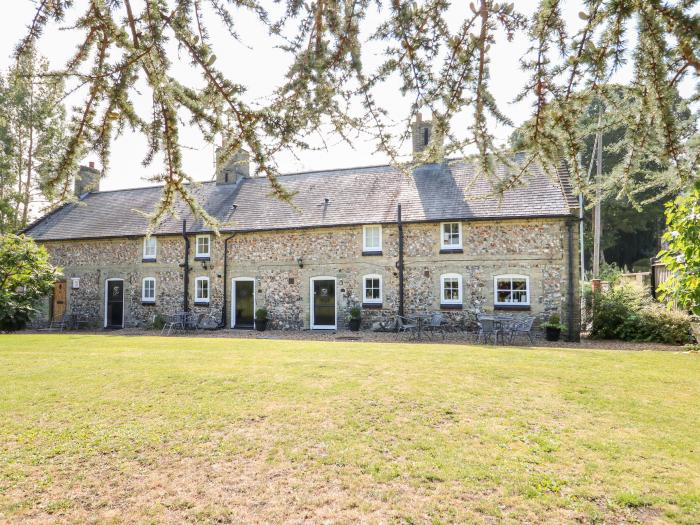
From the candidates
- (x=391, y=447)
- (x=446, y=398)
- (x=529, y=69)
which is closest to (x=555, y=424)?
(x=446, y=398)

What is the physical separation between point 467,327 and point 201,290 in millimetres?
12252

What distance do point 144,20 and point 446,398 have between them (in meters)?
6.28

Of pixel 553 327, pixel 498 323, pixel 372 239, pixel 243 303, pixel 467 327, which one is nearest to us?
pixel 498 323

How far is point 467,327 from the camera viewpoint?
17.1 m

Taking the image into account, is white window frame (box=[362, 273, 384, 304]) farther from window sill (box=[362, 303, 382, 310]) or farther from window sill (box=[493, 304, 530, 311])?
window sill (box=[493, 304, 530, 311])

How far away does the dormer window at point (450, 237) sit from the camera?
1748 cm

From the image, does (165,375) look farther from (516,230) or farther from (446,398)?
(516,230)

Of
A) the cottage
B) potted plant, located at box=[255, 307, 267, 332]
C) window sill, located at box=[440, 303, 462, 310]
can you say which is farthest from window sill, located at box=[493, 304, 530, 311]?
potted plant, located at box=[255, 307, 267, 332]

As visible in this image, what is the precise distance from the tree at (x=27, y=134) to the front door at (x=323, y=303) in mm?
10844

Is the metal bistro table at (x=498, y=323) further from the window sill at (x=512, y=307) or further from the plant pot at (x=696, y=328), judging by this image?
→ the plant pot at (x=696, y=328)

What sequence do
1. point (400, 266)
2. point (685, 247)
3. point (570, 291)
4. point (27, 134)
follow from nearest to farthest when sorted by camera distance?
point (685, 247) < point (570, 291) < point (400, 266) < point (27, 134)

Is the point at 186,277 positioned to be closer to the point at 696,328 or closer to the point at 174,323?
the point at 174,323

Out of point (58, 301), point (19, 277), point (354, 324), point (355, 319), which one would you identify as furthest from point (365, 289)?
point (58, 301)

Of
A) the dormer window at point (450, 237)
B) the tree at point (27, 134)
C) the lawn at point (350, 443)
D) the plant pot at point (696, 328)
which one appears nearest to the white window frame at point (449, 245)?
the dormer window at point (450, 237)
